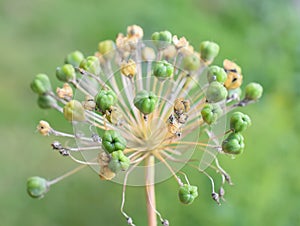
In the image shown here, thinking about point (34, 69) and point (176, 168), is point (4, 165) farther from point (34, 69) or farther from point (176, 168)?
point (176, 168)

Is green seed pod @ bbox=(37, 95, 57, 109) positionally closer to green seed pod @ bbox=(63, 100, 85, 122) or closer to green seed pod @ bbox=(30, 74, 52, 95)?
green seed pod @ bbox=(30, 74, 52, 95)

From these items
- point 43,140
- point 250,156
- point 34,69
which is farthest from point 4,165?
point 250,156

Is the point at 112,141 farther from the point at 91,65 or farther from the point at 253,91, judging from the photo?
the point at 253,91

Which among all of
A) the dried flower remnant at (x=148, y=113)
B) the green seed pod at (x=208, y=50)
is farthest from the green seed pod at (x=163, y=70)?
the green seed pod at (x=208, y=50)

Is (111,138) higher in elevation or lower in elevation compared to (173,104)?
lower

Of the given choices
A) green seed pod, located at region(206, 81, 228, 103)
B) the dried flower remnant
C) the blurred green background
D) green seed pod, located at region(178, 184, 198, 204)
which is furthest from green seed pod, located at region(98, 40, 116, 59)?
the blurred green background

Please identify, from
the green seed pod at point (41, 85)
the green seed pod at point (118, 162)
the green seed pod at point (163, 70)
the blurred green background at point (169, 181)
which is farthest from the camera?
the blurred green background at point (169, 181)

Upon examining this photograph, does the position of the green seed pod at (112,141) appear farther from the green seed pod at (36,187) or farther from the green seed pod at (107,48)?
the green seed pod at (107,48)
